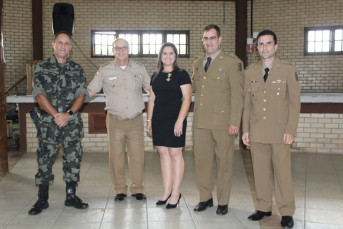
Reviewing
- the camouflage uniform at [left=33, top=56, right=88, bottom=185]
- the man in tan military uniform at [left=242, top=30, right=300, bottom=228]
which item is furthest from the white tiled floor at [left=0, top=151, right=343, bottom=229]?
the camouflage uniform at [left=33, top=56, right=88, bottom=185]

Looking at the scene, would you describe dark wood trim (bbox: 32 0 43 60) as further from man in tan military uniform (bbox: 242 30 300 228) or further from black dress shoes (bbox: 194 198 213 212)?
man in tan military uniform (bbox: 242 30 300 228)

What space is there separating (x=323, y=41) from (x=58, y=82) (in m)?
8.72

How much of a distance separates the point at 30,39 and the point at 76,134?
7.85m

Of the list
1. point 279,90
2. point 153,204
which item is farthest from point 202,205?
point 279,90

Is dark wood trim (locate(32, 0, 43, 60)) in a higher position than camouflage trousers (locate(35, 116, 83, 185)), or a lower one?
higher

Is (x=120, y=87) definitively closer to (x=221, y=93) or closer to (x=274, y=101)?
(x=221, y=93)

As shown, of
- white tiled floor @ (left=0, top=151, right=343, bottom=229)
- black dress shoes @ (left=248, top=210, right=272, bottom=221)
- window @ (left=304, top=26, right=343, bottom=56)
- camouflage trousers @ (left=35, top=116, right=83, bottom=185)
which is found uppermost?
window @ (left=304, top=26, right=343, bottom=56)

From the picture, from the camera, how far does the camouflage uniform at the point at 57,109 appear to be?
13.1 ft

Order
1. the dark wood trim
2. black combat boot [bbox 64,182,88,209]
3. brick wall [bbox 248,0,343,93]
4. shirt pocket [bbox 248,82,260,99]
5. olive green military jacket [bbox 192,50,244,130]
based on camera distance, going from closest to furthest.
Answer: shirt pocket [bbox 248,82,260,99] < olive green military jacket [bbox 192,50,244,130] < black combat boot [bbox 64,182,88,209] < brick wall [bbox 248,0,343,93] < the dark wood trim

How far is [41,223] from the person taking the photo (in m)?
3.71

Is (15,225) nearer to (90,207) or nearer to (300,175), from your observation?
(90,207)

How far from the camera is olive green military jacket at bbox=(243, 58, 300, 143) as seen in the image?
11.4 ft

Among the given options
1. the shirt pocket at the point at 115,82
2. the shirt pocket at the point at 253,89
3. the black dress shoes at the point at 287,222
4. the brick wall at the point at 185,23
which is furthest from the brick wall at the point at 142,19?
the black dress shoes at the point at 287,222

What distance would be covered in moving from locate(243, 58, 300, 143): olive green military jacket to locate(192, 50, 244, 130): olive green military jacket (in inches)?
4.9
